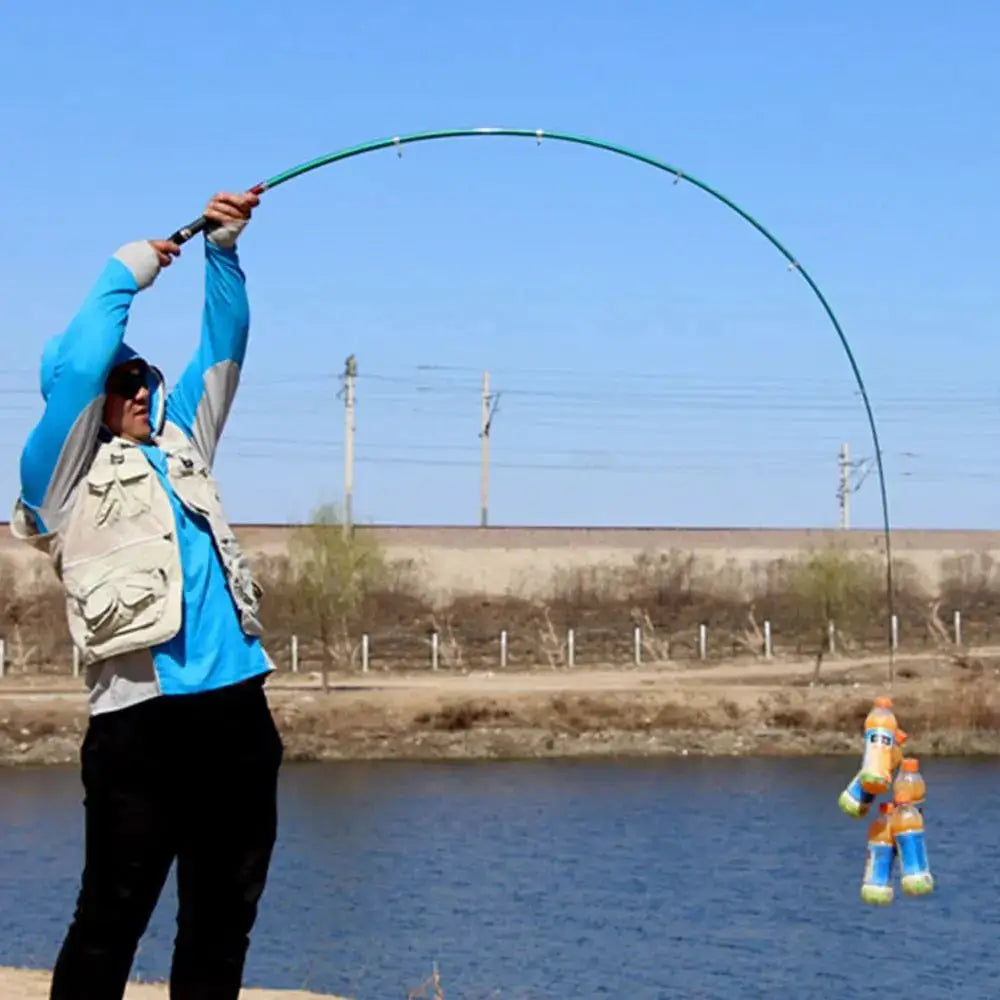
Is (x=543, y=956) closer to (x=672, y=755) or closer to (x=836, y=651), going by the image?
(x=672, y=755)

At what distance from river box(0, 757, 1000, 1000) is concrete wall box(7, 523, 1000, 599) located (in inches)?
538

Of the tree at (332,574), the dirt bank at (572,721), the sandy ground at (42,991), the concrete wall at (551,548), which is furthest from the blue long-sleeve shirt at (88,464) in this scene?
the concrete wall at (551,548)

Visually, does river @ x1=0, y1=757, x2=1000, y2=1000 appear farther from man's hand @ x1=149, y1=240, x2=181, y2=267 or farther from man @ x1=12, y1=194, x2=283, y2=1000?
man's hand @ x1=149, y1=240, x2=181, y2=267

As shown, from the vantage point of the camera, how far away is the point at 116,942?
14.6 ft

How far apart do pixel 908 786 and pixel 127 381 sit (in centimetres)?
312

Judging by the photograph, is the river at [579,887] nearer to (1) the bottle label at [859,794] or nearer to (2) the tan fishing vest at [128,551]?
(1) the bottle label at [859,794]

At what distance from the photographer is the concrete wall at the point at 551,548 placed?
5009 centimetres

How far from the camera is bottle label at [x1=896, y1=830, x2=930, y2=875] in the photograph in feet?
21.1

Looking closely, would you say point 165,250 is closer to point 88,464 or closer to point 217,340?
point 217,340

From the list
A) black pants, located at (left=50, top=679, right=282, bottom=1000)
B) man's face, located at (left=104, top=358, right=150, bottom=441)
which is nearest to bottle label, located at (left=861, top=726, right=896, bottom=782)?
black pants, located at (left=50, top=679, right=282, bottom=1000)

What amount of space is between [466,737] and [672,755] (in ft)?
13.4

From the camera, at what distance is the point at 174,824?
4.43 meters

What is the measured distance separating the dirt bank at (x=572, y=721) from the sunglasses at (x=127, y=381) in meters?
32.8

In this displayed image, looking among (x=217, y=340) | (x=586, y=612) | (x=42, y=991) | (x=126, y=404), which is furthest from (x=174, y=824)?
(x=586, y=612)
